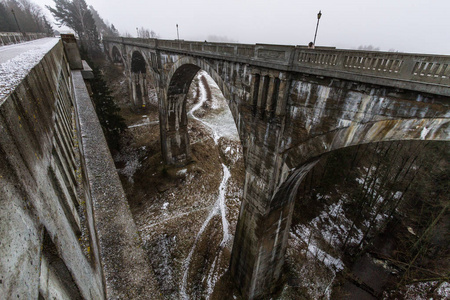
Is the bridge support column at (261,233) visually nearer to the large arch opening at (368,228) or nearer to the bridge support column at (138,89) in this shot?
the large arch opening at (368,228)

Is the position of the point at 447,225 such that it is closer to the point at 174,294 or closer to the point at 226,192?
the point at 226,192

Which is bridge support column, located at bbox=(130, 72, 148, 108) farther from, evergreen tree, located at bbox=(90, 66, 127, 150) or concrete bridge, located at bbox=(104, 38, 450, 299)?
concrete bridge, located at bbox=(104, 38, 450, 299)

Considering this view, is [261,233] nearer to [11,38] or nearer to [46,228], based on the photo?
[46,228]

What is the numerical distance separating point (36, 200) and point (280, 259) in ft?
43.2

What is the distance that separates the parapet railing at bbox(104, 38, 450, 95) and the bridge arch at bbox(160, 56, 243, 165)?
705 cm

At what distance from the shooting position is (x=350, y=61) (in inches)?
227

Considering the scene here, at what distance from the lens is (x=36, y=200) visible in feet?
5.33

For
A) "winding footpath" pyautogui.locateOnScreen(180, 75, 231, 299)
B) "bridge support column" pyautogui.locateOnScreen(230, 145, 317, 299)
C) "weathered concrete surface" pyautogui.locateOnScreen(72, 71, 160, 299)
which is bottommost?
"winding footpath" pyautogui.locateOnScreen(180, 75, 231, 299)

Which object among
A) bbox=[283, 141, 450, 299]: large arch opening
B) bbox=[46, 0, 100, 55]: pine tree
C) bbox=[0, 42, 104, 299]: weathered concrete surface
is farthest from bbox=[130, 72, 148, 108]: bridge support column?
bbox=[0, 42, 104, 299]: weathered concrete surface

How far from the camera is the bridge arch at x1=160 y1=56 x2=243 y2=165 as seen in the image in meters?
16.5

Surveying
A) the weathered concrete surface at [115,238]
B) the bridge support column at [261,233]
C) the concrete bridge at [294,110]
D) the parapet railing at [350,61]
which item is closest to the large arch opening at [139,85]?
the concrete bridge at [294,110]

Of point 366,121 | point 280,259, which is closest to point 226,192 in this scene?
point 280,259

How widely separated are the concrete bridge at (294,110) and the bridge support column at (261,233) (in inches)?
2.3

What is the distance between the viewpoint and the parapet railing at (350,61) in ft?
14.8
